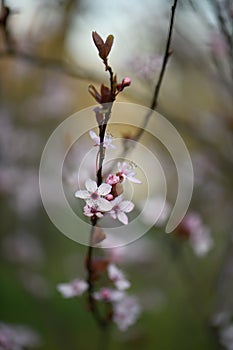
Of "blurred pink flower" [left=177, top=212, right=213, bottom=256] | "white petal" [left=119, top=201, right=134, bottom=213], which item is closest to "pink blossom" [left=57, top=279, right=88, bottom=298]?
"white petal" [left=119, top=201, right=134, bottom=213]

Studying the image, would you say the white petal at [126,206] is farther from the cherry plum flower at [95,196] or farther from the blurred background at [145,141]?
the blurred background at [145,141]

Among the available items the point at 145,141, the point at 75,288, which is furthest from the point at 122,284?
the point at 145,141

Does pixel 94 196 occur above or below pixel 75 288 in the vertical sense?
above

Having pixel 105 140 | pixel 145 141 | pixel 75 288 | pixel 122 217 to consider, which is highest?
pixel 105 140

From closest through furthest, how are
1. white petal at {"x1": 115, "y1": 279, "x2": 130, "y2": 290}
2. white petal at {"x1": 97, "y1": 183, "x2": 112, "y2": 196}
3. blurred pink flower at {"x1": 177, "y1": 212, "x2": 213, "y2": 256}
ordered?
white petal at {"x1": 97, "y1": 183, "x2": 112, "y2": 196}, white petal at {"x1": 115, "y1": 279, "x2": 130, "y2": 290}, blurred pink flower at {"x1": 177, "y1": 212, "x2": 213, "y2": 256}

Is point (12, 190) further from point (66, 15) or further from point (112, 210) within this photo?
point (112, 210)

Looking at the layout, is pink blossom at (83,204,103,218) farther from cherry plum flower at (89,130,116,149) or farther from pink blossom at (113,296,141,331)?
pink blossom at (113,296,141,331)

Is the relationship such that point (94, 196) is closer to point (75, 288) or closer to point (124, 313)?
point (75, 288)
